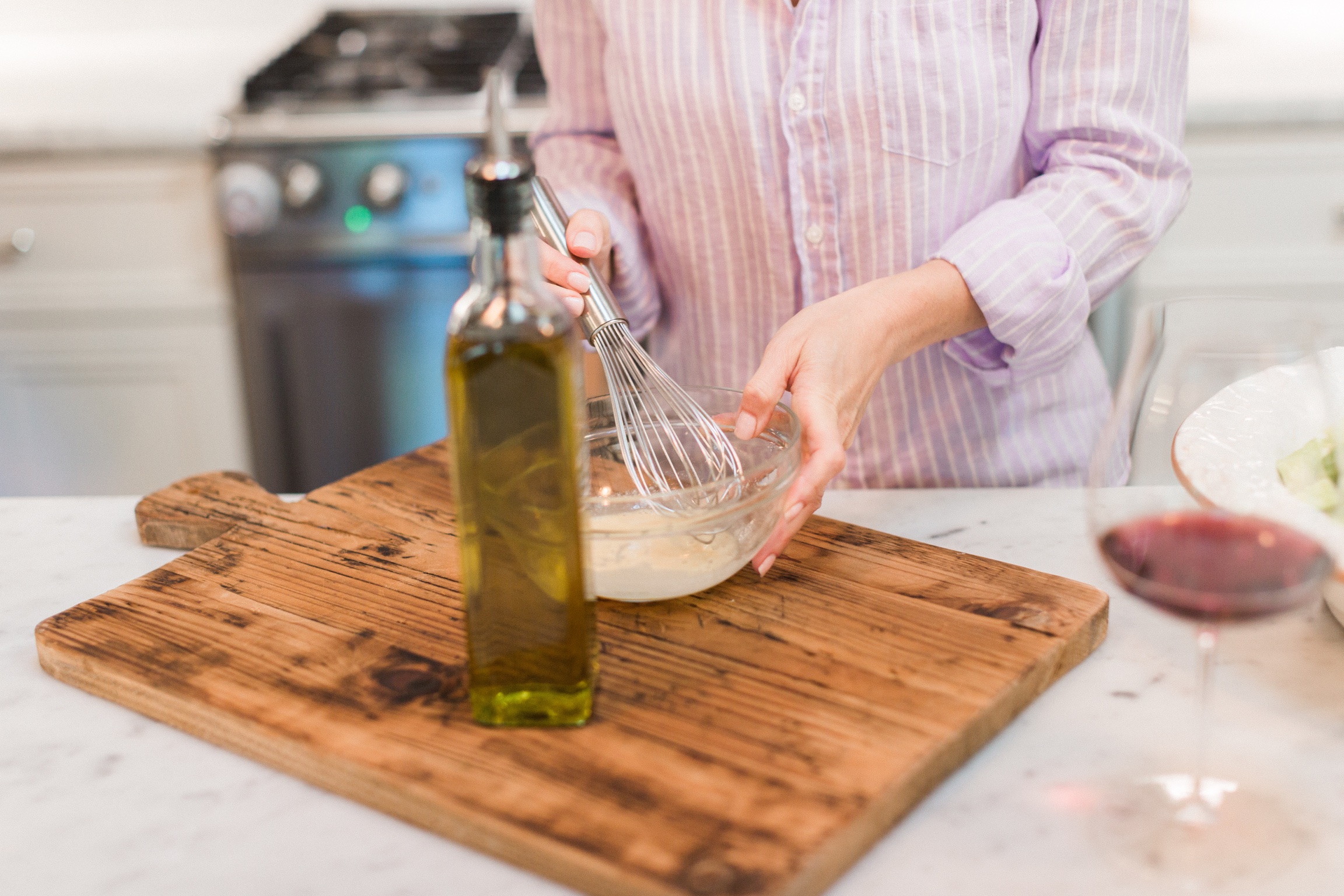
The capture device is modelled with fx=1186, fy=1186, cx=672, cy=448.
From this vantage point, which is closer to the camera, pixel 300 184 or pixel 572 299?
pixel 572 299

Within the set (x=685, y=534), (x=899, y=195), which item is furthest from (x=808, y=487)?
(x=899, y=195)

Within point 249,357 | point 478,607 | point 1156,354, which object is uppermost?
point 1156,354

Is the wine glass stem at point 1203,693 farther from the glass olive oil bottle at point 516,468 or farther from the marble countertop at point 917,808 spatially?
the glass olive oil bottle at point 516,468

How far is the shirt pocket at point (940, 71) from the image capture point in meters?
0.89

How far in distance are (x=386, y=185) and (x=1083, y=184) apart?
0.94 meters

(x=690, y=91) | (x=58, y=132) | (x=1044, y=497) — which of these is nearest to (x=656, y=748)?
(x=1044, y=497)

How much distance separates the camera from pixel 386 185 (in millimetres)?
1521

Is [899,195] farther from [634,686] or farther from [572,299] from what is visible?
[634,686]

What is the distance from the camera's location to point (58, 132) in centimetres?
154

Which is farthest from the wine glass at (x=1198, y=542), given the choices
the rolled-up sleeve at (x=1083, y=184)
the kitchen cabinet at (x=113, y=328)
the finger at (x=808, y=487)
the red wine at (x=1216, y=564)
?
the kitchen cabinet at (x=113, y=328)

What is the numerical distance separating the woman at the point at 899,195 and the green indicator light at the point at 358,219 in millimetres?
541

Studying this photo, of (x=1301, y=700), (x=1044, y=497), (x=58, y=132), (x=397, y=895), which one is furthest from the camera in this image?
(x=58, y=132)

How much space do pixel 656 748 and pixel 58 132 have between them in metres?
1.38

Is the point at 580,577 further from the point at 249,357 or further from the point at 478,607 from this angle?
the point at 249,357
